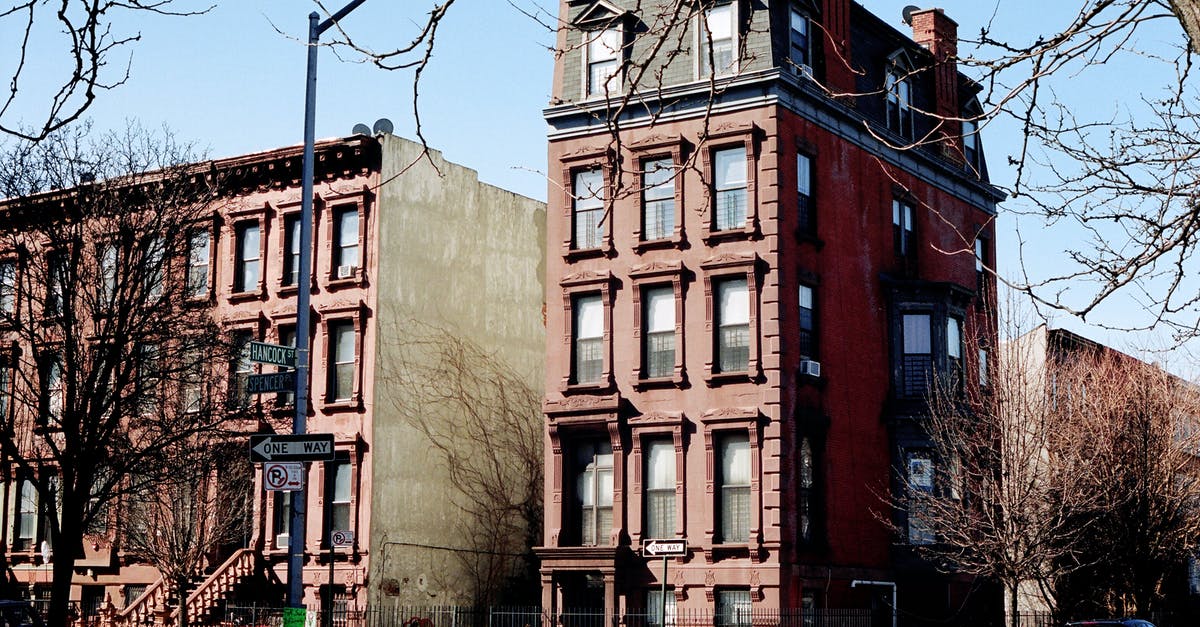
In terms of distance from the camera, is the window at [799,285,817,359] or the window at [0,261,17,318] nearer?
the window at [0,261,17,318]

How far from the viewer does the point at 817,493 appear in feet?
128

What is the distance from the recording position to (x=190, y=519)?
41500mm

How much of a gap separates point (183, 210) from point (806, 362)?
15.3m

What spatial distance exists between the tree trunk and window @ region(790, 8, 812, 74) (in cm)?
3314

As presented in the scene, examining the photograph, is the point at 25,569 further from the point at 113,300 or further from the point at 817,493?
the point at 817,493

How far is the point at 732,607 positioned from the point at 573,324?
8437mm

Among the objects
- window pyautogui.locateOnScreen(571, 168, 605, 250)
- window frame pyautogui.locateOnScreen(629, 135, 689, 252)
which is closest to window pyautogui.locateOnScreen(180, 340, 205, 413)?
window pyautogui.locateOnScreen(571, 168, 605, 250)

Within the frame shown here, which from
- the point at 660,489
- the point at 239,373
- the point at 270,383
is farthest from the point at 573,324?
the point at 270,383

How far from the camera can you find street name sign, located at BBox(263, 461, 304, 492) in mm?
22906

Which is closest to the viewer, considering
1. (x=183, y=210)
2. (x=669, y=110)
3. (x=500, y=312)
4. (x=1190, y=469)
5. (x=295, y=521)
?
(x=295, y=521)

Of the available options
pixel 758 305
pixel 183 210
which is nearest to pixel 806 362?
pixel 758 305

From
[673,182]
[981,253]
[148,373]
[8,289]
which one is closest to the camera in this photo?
[148,373]

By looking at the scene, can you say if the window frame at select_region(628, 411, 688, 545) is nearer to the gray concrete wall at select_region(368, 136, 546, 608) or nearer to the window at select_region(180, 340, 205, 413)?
the gray concrete wall at select_region(368, 136, 546, 608)

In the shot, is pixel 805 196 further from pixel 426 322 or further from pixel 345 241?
pixel 345 241
